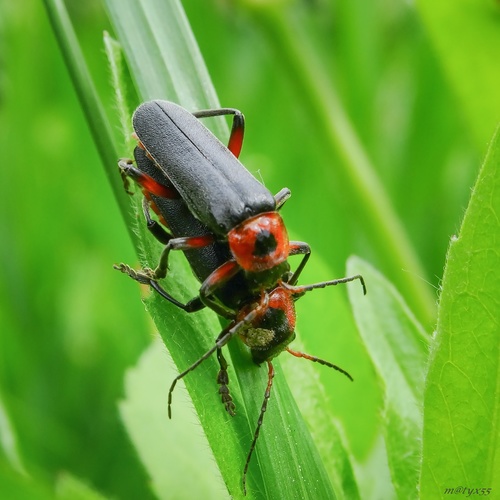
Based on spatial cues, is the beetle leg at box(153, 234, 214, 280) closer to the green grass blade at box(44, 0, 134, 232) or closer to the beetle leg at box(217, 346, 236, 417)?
the green grass blade at box(44, 0, 134, 232)

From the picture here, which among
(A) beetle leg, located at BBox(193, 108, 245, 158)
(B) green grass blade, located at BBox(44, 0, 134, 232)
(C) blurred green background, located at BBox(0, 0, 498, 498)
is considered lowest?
(C) blurred green background, located at BBox(0, 0, 498, 498)

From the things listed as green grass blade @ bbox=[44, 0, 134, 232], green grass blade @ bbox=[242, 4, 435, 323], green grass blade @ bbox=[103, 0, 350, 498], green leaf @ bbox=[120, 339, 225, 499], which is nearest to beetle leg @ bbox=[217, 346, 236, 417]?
green grass blade @ bbox=[103, 0, 350, 498]

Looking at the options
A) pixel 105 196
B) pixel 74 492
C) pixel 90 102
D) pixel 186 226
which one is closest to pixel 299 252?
pixel 186 226

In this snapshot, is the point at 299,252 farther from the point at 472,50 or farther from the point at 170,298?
the point at 472,50

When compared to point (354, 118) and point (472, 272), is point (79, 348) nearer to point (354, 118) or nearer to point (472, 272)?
point (354, 118)

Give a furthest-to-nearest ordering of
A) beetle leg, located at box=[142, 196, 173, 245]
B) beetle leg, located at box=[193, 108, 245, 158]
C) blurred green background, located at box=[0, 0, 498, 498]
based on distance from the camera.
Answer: blurred green background, located at box=[0, 0, 498, 498] → beetle leg, located at box=[193, 108, 245, 158] → beetle leg, located at box=[142, 196, 173, 245]

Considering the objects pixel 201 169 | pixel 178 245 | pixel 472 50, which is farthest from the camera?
pixel 472 50
